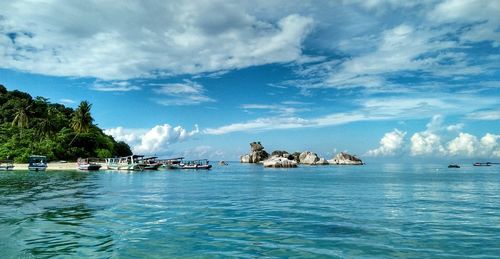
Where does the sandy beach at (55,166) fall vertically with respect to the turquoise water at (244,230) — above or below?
above

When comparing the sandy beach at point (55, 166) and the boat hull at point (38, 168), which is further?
the sandy beach at point (55, 166)

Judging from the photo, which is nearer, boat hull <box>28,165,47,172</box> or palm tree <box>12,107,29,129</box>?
boat hull <box>28,165,47,172</box>

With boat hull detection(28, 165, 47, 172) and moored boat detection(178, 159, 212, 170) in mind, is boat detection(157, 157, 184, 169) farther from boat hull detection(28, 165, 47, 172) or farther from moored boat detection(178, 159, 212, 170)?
boat hull detection(28, 165, 47, 172)

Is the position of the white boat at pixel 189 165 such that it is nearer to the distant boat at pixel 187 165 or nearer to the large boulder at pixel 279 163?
the distant boat at pixel 187 165

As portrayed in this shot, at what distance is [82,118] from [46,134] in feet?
37.1

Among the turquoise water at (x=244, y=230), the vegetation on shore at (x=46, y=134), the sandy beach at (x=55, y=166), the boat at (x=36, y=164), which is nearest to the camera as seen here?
the turquoise water at (x=244, y=230)

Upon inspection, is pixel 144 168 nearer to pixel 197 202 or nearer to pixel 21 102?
pixel 21 102

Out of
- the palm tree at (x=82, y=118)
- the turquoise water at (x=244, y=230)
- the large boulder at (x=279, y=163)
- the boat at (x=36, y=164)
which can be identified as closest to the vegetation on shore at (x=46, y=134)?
the palm tree at (x=82, y=118)

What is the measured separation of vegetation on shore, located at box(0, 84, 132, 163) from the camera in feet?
357

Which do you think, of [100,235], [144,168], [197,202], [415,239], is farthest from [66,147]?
[415,239]

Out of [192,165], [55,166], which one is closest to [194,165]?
[192,165]

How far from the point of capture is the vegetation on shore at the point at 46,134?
109 metres

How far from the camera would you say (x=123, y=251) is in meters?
14.4

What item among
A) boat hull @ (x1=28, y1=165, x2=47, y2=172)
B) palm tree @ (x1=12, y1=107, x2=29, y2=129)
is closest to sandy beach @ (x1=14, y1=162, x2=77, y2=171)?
boat hull @ (x1=28, y1=165, x2=47, y2=172)
